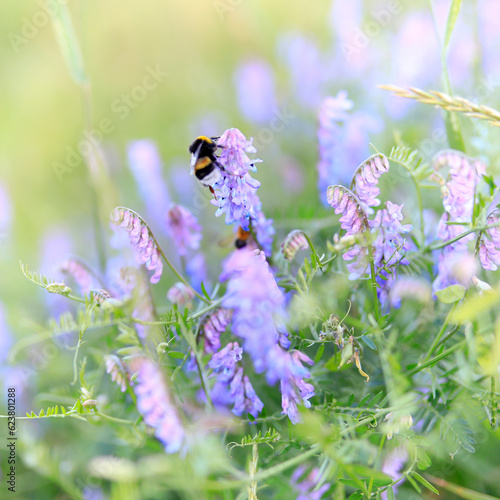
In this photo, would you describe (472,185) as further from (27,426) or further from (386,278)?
(27,426)

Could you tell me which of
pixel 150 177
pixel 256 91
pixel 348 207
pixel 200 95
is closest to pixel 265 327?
pixel 348 207

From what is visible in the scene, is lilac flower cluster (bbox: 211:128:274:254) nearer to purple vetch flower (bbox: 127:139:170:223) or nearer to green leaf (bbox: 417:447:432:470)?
green leaf (bbox: 417:447:432:470)

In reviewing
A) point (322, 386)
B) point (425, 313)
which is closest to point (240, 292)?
point (322, 386)

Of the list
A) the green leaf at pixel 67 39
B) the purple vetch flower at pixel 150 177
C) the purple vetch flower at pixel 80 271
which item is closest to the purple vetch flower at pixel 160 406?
the purple vetch flower at pixel 80 271

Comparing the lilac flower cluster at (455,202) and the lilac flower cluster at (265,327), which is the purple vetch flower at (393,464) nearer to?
the lilac flower cluster at (265,327)

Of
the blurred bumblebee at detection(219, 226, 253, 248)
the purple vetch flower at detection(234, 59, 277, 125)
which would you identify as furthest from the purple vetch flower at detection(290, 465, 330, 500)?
the purple vetch flower at detection(234, 59, 277, 125)

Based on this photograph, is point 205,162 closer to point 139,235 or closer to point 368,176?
point 139,235
